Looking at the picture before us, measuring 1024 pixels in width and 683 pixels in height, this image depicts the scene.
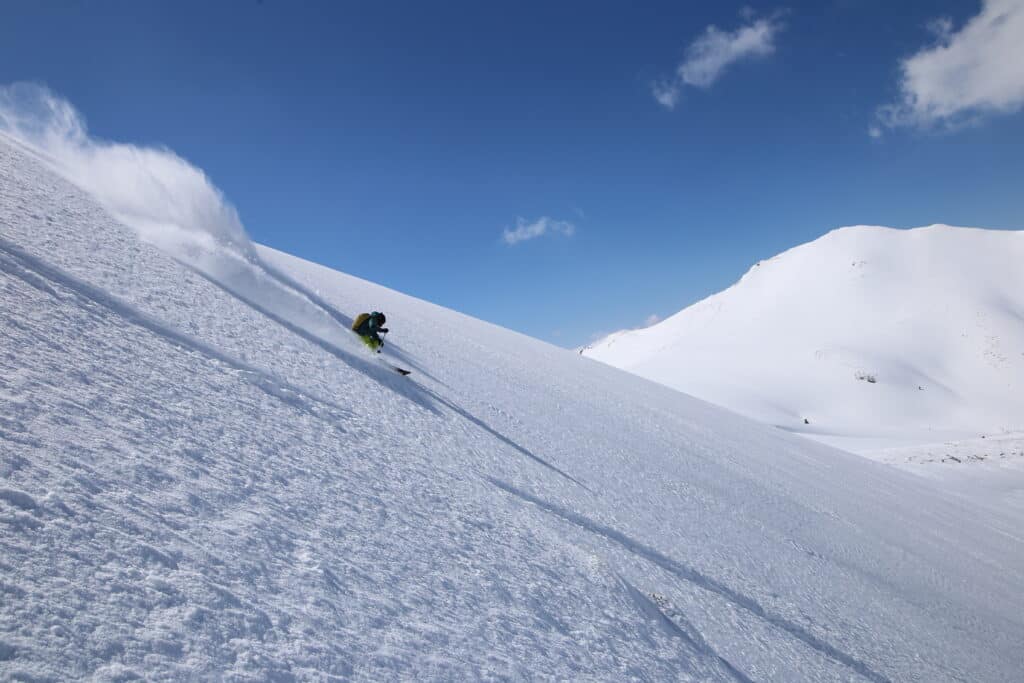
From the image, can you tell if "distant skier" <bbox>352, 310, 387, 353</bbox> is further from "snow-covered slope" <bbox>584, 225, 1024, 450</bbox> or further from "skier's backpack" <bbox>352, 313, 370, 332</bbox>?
"snow-covered slope" <bbox>584, 225, 1024, 450</bbox>

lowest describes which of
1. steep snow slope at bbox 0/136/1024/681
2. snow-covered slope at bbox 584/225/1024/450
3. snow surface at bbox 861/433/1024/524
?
steep snow slope at bbox 0/136/1024/681

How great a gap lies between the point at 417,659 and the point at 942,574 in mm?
12093

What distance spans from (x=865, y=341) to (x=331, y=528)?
90225 millimetres

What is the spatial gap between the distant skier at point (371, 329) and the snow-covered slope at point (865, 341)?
44703mm

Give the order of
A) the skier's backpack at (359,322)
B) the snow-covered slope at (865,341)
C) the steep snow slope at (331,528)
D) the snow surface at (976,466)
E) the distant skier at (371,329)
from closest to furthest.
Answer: the steep snow slope at (331,528), the distant skier at (371,329), the skier's backpack at (359,322), the snow surface at (976,466), the snow-covered slope at (865,341)

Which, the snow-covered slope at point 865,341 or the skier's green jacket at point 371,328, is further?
the snow-covered slope at point 865,341

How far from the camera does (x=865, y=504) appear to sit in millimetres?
13438

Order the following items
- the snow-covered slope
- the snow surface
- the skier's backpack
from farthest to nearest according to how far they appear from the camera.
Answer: the snow-covered slope, the snow surface, the skier's backpack

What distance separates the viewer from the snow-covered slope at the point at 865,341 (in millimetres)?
54656

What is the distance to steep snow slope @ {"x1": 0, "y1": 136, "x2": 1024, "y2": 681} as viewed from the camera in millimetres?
2334

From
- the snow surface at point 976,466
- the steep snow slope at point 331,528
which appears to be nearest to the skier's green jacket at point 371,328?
the steep snow slope at point 331,528

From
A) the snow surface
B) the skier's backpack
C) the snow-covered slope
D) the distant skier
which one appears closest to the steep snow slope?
the skier's backpack

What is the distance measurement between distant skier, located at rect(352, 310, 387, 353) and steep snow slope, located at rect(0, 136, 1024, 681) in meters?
0.44

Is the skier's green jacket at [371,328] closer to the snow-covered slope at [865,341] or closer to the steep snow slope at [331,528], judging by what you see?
the steep snow slope at [331,528]
